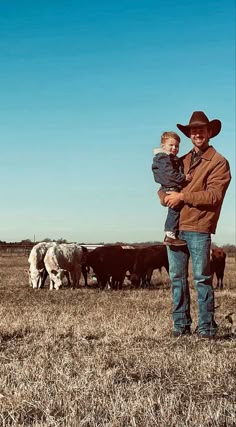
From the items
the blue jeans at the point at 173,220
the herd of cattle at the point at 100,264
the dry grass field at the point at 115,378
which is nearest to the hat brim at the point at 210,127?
the blue jeans at the point at 173,220

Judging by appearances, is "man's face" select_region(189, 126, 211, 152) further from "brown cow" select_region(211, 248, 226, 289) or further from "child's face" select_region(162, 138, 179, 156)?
"brown cow" select_region(211, 248, 226, 289)

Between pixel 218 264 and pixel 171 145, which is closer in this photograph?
pixel 171 145

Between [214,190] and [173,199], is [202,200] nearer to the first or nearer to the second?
[214,190]

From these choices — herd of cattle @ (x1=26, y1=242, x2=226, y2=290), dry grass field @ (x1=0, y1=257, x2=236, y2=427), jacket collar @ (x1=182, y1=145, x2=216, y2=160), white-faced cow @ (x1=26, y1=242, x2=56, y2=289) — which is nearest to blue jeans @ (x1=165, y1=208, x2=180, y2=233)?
jacket collar @ (x1=182, y1=145, x2=216, y2=160)

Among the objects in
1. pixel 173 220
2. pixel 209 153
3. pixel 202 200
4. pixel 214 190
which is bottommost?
pixel 173 220

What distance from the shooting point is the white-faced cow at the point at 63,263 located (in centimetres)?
2277

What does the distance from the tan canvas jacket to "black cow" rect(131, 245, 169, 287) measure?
16636 millimetres

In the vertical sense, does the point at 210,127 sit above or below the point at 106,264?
above

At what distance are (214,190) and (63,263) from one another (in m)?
17.3

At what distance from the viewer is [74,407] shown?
157 inches

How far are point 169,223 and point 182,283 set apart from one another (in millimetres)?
731

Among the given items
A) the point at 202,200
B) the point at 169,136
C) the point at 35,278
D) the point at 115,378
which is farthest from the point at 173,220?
the point at 35,278

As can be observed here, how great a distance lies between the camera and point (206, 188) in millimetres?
7148

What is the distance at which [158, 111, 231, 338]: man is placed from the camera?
7.02 meters
